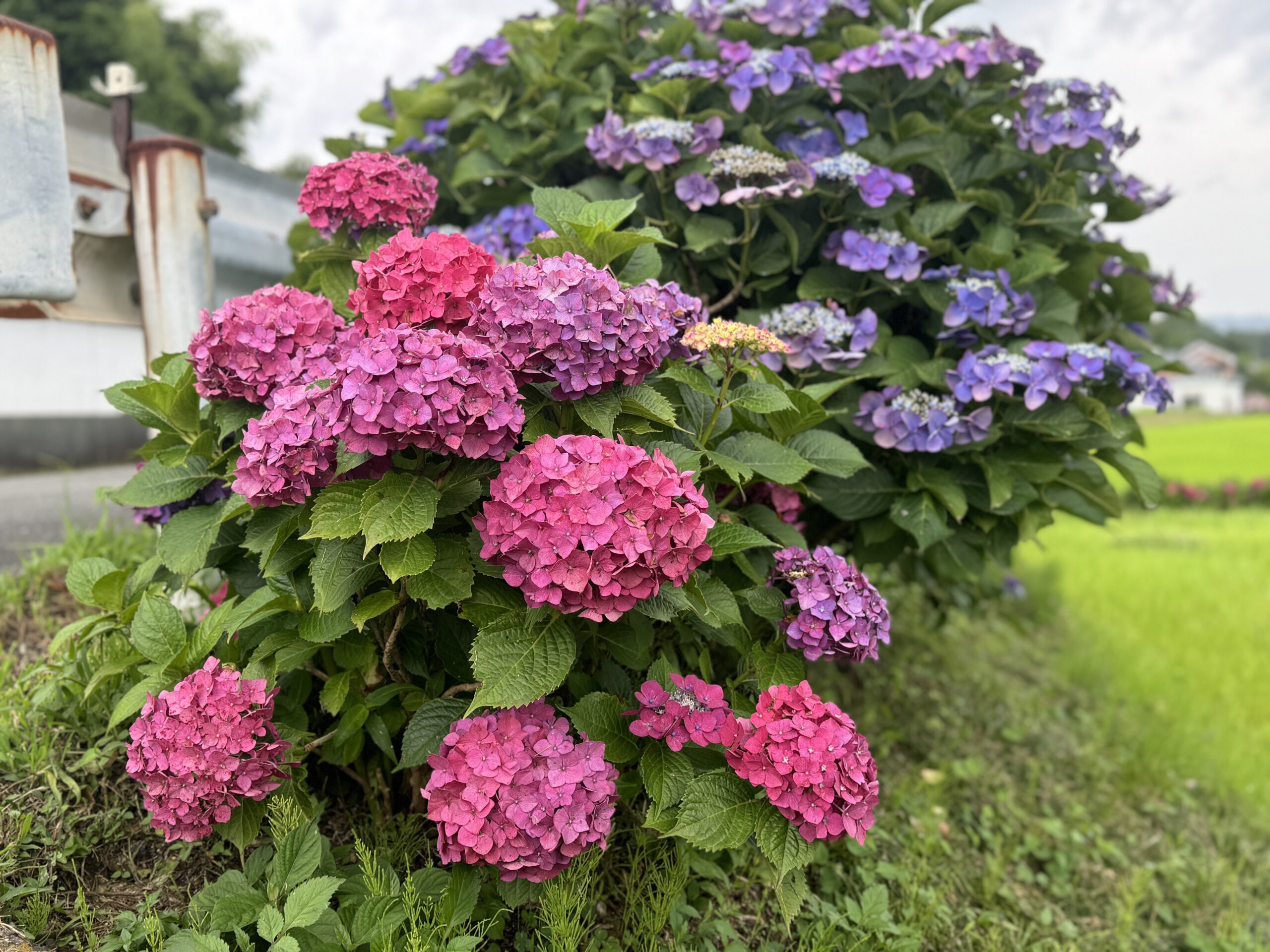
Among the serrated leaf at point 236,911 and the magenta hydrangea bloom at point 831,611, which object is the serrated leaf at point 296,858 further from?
the magenta hydrangea bloom at point 831,611

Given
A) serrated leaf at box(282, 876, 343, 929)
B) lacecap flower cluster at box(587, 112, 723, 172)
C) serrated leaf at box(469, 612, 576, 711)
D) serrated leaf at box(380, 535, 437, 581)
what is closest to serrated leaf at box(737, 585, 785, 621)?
serrated leaf at box(469, 612, 576, 711)

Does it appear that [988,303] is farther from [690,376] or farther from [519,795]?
[519,795]

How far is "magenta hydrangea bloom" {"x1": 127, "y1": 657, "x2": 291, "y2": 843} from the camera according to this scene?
144cm

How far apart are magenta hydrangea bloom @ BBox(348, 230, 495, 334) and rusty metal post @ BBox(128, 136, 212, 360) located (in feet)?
4.60

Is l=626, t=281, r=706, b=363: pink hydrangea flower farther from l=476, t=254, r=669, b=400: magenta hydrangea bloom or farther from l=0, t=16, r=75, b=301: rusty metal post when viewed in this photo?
l=0, t=16, r=75, b=301: rusty metal post

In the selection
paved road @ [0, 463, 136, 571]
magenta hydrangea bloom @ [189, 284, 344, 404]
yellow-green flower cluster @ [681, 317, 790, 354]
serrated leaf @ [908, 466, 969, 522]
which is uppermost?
yellow-green flower cluster @ [681, 317, 790, 354]

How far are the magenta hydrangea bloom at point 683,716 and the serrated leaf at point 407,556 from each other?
475mm

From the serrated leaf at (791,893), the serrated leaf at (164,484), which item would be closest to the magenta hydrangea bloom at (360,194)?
the serrated leaf at (164,484)

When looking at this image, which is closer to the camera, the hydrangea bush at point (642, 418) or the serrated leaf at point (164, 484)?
the hydrangea bush at point (642, 418)

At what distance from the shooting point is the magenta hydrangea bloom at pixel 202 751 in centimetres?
144

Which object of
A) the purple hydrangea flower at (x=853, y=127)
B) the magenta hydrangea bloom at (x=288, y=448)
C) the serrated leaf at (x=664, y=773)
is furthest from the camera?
the purple hydrangea flower at (x=853, y=127)

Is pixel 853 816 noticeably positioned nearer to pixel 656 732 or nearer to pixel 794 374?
pixel 656 732

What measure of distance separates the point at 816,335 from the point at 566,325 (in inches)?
41.7

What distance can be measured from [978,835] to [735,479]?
1924 millimetres
